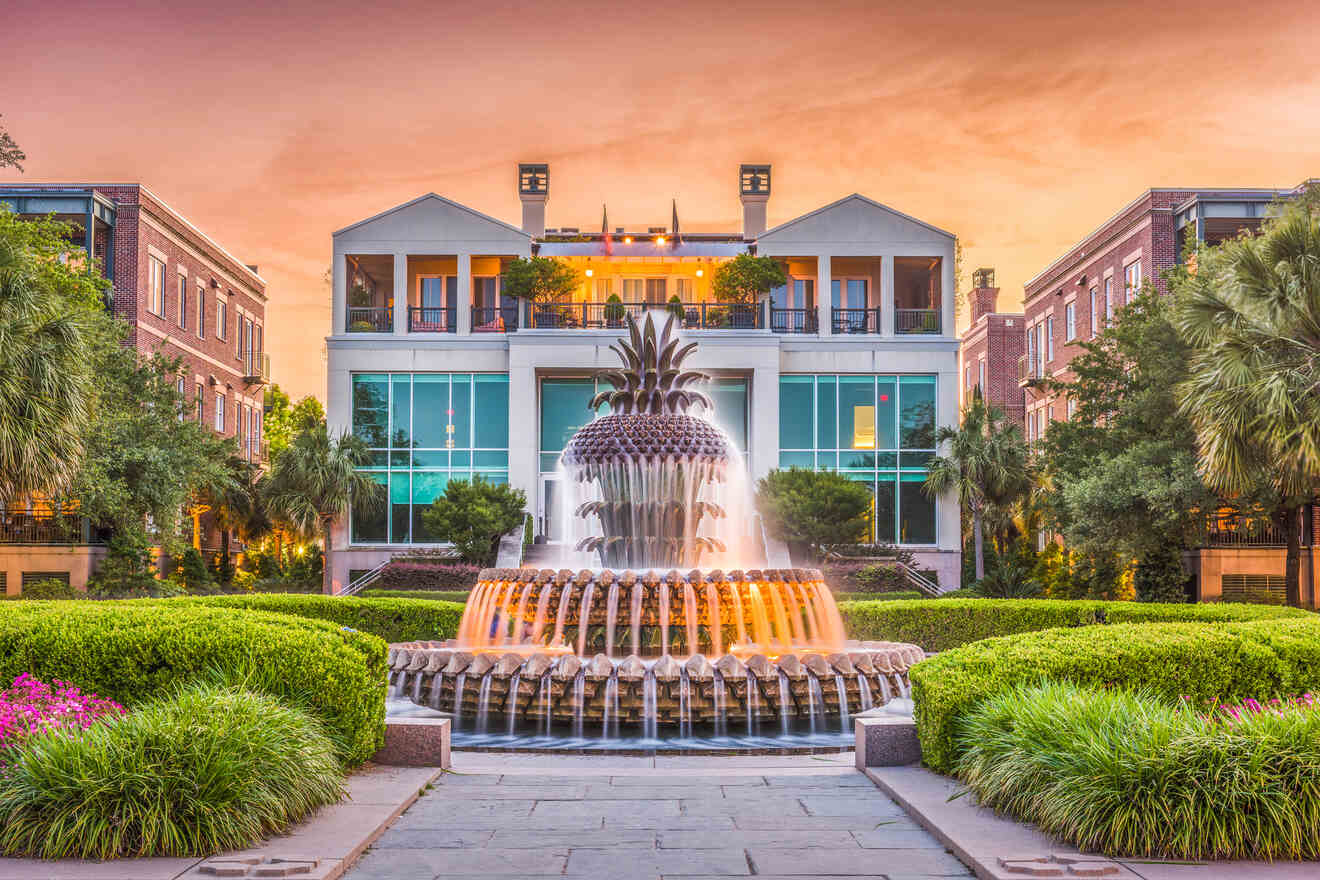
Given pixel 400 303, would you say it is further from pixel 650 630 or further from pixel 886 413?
pixel 650 630

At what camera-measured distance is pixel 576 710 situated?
1130cm

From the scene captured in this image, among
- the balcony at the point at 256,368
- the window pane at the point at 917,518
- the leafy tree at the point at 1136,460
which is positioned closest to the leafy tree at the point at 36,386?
the leafy tree at the point at 1136,460

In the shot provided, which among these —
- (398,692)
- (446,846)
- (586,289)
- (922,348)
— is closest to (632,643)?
A: (398,692)

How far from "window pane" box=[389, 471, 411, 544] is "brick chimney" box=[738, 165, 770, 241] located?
Answer: 17.2m

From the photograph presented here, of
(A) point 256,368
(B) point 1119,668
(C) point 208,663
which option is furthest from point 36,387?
(A) point 256,368

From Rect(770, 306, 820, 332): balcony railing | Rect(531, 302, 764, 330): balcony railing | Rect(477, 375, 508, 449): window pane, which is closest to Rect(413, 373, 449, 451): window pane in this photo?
Rect(477, 375, 508, 449): window pane

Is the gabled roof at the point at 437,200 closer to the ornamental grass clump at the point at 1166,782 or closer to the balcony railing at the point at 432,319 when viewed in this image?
the balcony railing at the point at 432,319

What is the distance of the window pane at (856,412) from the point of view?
39.8 m

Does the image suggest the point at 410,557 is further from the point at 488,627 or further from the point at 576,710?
the point at 576,710

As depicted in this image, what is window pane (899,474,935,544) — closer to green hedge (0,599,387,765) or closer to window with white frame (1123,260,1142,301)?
window with white frame (1123,260,1142,301)

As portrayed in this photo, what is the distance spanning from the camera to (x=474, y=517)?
1315 inches

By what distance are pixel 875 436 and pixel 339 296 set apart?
62.5 ft

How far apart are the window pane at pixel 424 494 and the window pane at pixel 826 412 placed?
1271 centimetres

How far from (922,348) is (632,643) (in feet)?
96.1
